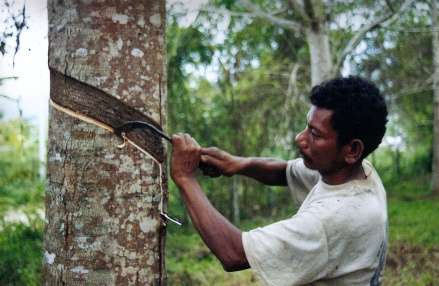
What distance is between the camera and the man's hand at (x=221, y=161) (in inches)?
81.7

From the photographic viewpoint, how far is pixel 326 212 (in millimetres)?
1805

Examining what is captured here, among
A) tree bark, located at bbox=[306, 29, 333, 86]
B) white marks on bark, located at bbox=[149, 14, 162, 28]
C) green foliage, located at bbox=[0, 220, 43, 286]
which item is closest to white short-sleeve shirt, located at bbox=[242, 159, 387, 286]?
white marks on bark, located at bbox=[149, 14, 162, 28]

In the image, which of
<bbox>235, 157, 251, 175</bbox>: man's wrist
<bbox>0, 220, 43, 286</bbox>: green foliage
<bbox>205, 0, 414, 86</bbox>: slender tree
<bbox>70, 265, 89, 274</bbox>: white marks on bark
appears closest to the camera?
<bbox>70, 265, 89, 274</bbox>: white marks on bark

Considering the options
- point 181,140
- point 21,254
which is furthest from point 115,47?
point 21,254

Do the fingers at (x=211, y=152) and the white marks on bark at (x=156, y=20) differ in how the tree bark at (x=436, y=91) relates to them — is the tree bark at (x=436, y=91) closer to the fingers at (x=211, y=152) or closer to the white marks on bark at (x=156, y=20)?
the fingers at (x=211, y=152)

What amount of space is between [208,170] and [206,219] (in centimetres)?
34

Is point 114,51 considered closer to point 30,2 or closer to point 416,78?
point 30,2

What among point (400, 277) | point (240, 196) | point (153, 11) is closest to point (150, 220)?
point (153, 11)

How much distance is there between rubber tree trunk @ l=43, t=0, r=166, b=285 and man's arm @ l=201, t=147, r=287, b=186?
1.24ft

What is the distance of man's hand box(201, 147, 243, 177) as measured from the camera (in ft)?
6.81

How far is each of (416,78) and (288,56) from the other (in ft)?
8.64

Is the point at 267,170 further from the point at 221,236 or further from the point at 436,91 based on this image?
the point at 436,91

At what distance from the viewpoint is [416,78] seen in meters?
10.9

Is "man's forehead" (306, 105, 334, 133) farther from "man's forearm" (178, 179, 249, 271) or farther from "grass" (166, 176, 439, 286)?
"grass" (166, 176, 439, 286)
